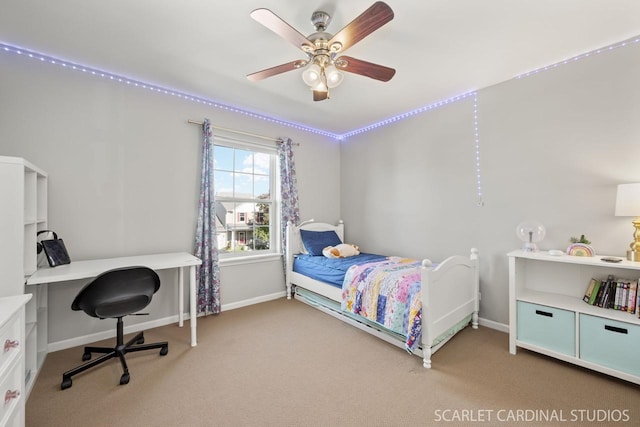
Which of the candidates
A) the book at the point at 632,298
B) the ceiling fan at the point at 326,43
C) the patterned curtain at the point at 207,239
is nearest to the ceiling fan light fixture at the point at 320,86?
the ceiling fan at the point at 326,43

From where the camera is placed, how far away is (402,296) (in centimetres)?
234

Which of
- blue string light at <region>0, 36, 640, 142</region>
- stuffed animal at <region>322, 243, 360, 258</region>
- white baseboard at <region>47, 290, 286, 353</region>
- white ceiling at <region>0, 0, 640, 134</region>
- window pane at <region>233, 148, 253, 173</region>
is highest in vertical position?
white ceiling at <region>0, 0, 640, 134</region>

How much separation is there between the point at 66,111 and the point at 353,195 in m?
3.47

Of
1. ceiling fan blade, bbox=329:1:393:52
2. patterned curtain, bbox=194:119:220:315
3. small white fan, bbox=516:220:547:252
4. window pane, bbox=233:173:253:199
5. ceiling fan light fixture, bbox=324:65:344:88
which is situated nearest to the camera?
ceiling fan blade, bbox=329:1:393:52

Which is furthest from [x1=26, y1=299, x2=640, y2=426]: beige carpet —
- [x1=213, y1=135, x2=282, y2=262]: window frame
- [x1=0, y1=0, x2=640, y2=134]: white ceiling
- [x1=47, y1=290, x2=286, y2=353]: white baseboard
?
[x1=0, y1=0, x2=640, y2=134]: white ceiling

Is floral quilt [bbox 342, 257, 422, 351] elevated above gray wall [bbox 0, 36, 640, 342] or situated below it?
below

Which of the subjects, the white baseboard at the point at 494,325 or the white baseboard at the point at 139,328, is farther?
the white baseboard at the point at 494,325

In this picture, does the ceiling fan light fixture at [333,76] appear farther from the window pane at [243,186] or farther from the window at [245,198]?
the window pane at [243,186]

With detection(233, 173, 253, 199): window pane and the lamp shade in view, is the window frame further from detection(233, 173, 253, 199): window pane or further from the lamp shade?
the lamp shade

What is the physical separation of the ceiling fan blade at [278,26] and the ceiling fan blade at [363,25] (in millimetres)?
187

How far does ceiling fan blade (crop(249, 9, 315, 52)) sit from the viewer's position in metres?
1.50

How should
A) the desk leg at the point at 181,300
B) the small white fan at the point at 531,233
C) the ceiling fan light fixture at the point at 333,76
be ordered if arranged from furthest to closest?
the desk leg at the point at 181,300
the small white fan at the point at 531,233
the ceiling fan light fixture at the point at 333,76

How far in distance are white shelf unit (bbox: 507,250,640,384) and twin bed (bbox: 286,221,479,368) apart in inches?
17.3

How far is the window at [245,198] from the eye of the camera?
3.56 meters
